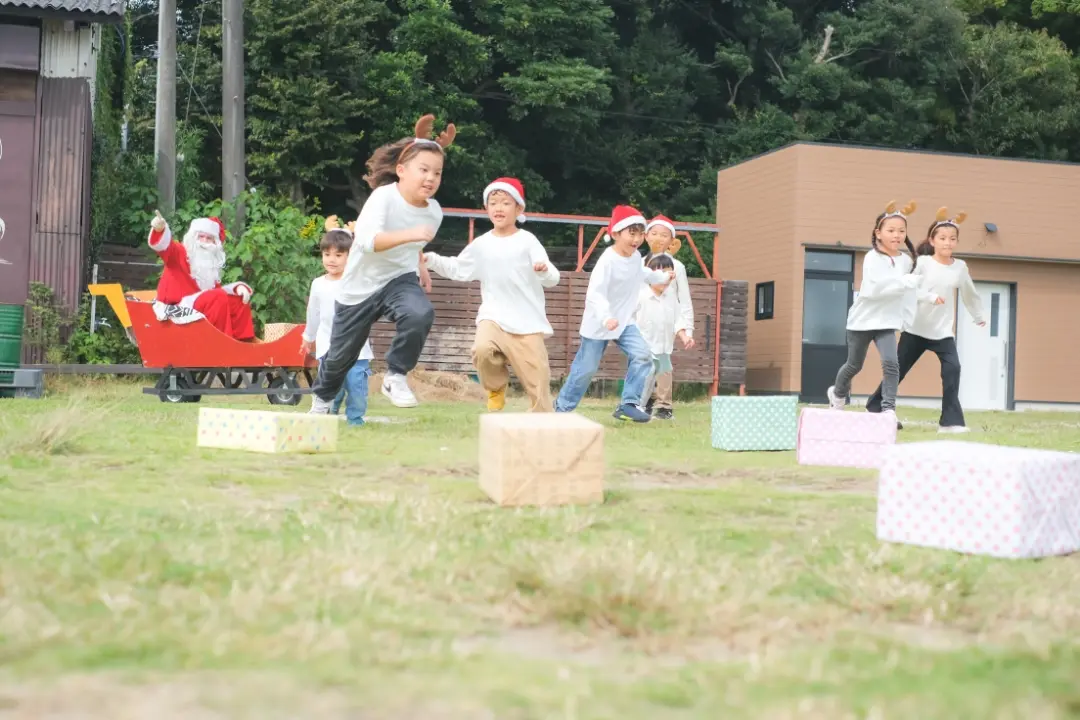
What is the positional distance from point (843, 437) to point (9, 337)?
10246 mm

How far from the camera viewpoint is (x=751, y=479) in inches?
253

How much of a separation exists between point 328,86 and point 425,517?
2738cm

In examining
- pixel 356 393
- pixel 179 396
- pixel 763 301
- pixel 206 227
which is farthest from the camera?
pixel 763 301

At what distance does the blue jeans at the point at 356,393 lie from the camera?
985 centimetres

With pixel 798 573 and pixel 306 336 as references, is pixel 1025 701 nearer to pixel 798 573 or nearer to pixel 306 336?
pixel 798 573

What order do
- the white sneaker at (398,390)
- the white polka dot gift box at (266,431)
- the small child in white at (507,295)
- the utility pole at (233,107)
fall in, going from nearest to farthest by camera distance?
the white polka dot gift box at (266,431) < the small child in white at (507,295) < the white sneaker at (398,390) < the utility pole at (233,107)

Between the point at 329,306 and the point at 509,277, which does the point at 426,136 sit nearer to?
the point at 509,277

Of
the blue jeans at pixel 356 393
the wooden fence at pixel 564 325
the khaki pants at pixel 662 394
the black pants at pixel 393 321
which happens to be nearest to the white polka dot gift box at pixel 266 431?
the black pants at pixel 393 321

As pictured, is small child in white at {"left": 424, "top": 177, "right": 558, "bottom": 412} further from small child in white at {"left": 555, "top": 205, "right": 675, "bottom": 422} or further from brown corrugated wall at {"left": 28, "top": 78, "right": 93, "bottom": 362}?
brown corrugated wall at {"left": 28, "top": 78, "right": 93, "bottom": 362}

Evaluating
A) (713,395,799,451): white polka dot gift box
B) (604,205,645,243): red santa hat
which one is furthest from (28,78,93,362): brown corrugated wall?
(713,395,799,451): white polka dot gift box

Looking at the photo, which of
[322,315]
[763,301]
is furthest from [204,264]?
[763,301]

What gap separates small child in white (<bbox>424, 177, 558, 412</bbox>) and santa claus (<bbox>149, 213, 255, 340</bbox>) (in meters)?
4.98

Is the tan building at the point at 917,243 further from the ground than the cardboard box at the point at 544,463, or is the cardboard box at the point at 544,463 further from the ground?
the tan building at the point at 917,243

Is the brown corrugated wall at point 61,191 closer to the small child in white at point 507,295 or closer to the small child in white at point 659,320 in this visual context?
the small child in white at point 659,320
